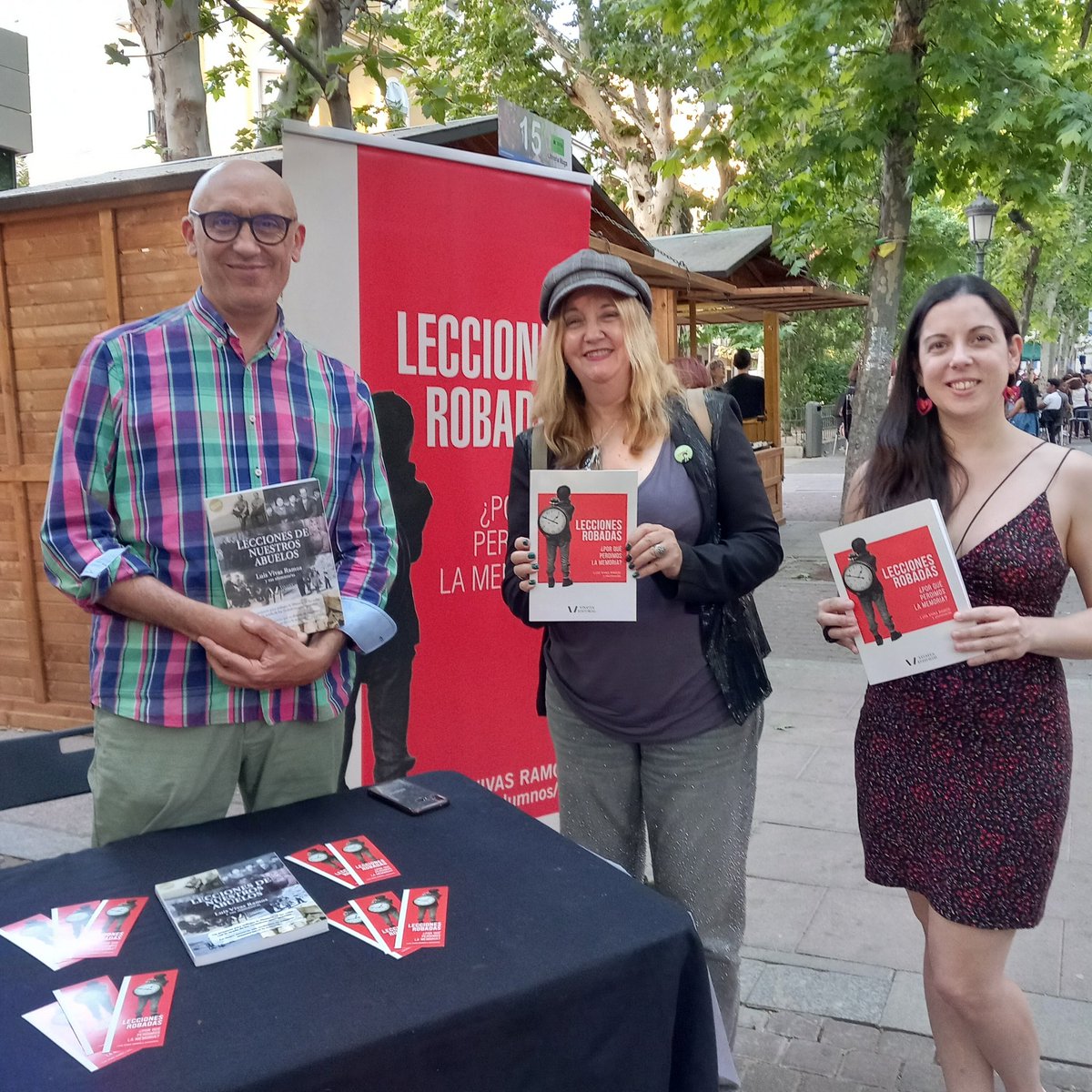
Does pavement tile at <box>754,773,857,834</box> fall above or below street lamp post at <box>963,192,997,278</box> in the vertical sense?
below

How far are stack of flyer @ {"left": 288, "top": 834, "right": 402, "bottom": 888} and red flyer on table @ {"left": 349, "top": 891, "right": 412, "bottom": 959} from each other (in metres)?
0.06

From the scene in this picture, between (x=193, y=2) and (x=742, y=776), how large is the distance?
5.66 m

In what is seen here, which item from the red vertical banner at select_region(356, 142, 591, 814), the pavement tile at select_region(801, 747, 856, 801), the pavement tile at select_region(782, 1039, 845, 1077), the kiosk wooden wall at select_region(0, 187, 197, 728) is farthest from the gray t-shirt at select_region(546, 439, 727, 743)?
the kiosk wooden wall at select_region(0, 187, 197, 728)

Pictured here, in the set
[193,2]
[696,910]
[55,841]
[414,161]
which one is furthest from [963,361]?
[193,2]

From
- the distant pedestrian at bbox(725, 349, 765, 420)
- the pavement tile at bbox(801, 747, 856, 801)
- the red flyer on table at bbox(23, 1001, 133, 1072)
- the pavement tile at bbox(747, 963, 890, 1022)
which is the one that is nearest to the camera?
the red flyer on table at bbox(23, 1001, 133, 1072)

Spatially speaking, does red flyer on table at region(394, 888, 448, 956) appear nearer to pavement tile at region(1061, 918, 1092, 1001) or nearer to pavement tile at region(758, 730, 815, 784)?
pavement tile at region(1061, 918, 1092, 1001)

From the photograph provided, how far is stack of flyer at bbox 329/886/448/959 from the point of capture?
1417 mm

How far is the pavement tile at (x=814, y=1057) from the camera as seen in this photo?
280 centimetres

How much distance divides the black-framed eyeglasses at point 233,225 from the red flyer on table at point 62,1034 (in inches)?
56.1

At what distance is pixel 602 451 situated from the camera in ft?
7.86

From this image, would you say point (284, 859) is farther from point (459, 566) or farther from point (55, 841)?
point (55, 841)

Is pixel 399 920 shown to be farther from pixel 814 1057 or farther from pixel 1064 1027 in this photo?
pixel 1064 1027

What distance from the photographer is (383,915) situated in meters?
1.48

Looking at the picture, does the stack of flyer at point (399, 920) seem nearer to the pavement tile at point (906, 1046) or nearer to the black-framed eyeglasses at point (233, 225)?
the black-framed eyeglasses at point (233, 225)
